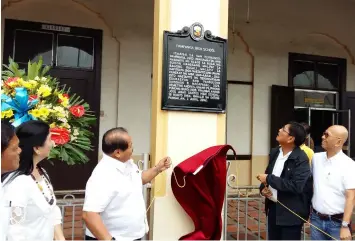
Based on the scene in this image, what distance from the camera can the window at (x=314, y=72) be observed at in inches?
341

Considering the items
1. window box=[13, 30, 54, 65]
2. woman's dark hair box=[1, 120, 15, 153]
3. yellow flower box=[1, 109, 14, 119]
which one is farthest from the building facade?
woman's dark hair box=[1, 120, 15, 153]

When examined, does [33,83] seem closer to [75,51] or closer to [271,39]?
[75,51]

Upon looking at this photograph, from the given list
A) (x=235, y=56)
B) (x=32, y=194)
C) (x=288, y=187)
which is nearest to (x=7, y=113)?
(x=32, y=194)

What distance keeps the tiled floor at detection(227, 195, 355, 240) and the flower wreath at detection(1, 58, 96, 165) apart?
2365 millimetres

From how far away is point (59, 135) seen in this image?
9.95 feet

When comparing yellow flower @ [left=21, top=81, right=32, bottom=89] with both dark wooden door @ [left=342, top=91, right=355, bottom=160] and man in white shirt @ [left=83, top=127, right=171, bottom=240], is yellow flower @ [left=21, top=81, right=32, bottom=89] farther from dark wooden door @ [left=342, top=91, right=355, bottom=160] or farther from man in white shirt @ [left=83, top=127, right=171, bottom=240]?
dark wooden door @ [left=342, top=91, right=355, bottom=160]

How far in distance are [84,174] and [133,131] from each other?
3.82 feet

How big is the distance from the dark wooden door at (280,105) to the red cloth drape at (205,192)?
4653 millimetres

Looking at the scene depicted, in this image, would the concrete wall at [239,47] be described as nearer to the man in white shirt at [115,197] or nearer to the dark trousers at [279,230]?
the dark trousers at [279,230]

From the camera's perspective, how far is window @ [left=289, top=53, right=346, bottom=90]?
8.66m

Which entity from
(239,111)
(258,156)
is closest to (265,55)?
(239,111)

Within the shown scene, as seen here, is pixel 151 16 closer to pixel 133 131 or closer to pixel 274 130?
pixel 133 131

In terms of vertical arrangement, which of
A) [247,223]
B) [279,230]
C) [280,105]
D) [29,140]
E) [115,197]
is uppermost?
[280,105]

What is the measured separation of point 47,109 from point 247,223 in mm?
3553
